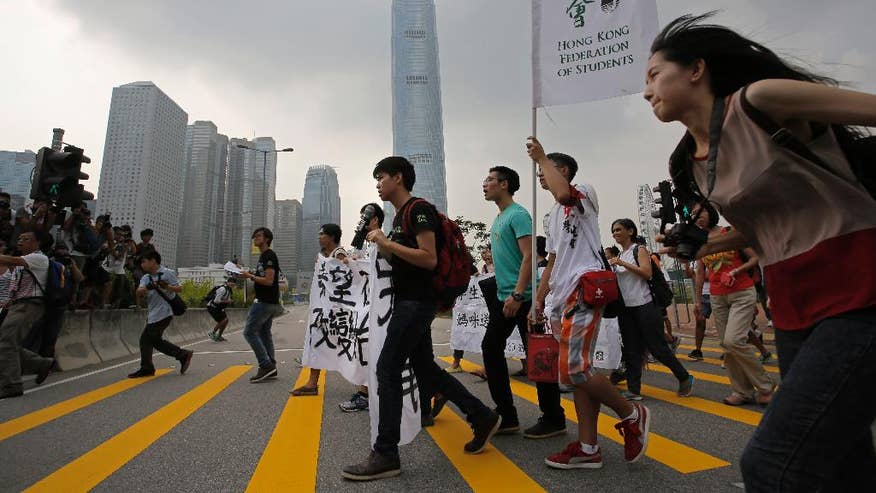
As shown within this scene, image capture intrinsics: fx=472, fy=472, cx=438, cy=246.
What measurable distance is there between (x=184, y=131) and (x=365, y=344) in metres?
33.3

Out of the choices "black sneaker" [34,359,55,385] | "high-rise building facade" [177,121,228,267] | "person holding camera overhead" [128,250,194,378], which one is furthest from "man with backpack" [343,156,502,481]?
"high-rise building facade" [177,121,228,267]

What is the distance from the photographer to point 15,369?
5102mm

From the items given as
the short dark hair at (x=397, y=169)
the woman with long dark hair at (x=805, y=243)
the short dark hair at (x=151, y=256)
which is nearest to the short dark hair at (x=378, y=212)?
the short dark hair at (x=397, y=169)

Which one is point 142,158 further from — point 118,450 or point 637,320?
point 637,320

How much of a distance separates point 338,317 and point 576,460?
11.0 ft

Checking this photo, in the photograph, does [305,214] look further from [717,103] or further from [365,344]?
[717,103]

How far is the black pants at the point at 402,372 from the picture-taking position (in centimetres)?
272

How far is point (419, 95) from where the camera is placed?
83.0 meters

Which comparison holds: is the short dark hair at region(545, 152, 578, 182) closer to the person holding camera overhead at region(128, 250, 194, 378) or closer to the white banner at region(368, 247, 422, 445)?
the white banner at region(368, 247, 422, 445)

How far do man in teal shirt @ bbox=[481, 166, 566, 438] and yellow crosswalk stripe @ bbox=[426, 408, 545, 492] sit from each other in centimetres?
38

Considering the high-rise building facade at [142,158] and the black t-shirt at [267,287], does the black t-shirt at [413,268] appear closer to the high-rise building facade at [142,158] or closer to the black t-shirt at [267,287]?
the black t-shirt at [267,287]

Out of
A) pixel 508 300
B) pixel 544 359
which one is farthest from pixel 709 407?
pixel 508 300

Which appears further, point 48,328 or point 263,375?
point 48,328

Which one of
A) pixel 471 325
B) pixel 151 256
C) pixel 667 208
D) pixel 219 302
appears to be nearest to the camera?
pixel 667 208
